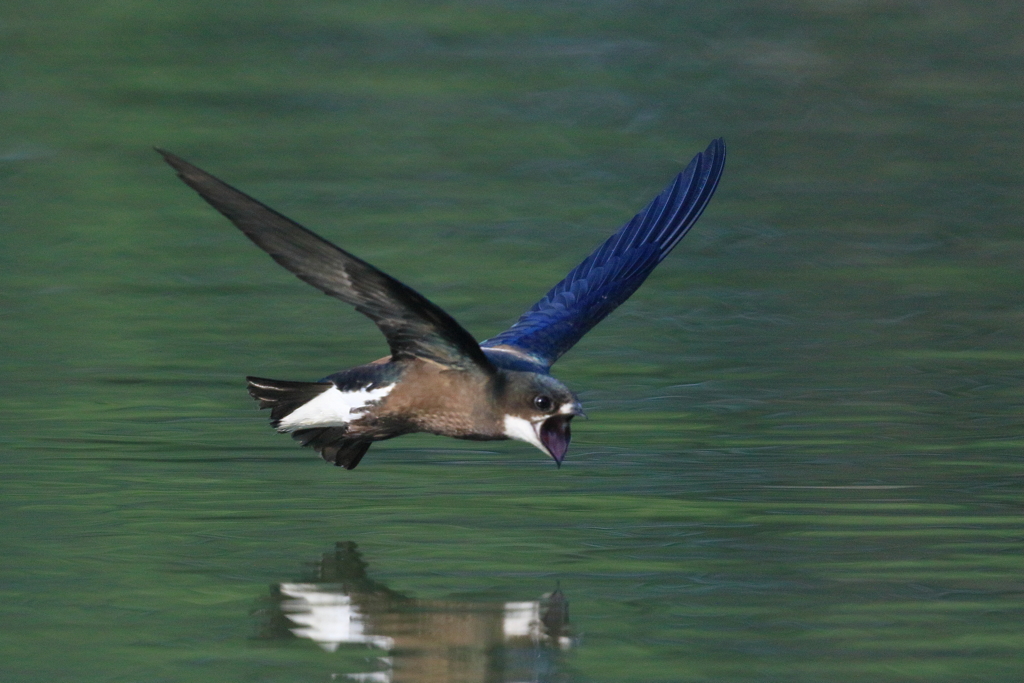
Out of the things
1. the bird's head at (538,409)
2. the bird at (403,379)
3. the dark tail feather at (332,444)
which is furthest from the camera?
the dark tail feather at (332,444)

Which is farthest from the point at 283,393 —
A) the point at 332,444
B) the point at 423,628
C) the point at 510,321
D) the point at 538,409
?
the point at 510,321

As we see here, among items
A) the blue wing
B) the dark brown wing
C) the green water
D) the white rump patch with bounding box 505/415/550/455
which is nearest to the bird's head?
the white rump patch with bounding box 505/415/550/455

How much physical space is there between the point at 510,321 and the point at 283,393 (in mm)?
3205

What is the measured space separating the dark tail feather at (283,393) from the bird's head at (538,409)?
616 mm

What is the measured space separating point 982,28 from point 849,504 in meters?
13.2

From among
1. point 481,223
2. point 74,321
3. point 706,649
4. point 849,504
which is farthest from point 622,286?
point 481,223

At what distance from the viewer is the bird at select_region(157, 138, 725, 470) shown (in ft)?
17.7

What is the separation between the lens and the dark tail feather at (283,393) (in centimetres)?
612

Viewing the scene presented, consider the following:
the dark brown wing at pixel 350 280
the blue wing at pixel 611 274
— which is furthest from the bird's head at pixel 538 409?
the blue wing at pixel 611 274

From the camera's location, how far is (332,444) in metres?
6.46

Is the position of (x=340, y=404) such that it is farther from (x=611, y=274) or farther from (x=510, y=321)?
(x=510, y=321)

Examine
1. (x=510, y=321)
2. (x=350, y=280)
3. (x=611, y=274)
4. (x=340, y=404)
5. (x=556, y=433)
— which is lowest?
(x=556, y=433)

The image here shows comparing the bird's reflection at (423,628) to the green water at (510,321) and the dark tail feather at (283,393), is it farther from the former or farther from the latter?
the dark tail feather at (283,393)

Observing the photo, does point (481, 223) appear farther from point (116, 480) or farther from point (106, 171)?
point (116, 480)
